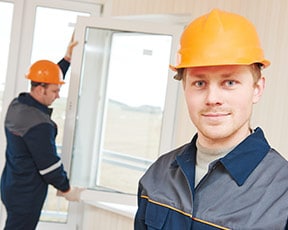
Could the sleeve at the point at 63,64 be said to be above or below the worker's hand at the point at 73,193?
above

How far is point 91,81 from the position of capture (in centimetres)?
307

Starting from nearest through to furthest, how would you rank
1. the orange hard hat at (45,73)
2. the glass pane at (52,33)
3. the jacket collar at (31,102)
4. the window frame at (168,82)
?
the window frame at (168,82), the jacket collar at (31,102), the orange hard hat at (45,73), the glass pane at (52,33)

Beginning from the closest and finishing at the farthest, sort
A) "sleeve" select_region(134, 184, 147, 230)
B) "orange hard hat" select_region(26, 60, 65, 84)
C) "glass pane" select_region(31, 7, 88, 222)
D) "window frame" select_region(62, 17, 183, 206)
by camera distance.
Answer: "sleeve" select_region(134, 184, 147, 230) → "window frame" select_region(62, 17, 183, 206) → "orange hard hat" select_region(26, 60, 65, 84) → "glass pane" select_region(31, 7, 88, 222)

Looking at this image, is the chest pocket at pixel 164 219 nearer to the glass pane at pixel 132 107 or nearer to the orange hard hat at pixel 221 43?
the orange hard hat at pixel 221 43

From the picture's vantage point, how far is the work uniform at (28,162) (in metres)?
2.80

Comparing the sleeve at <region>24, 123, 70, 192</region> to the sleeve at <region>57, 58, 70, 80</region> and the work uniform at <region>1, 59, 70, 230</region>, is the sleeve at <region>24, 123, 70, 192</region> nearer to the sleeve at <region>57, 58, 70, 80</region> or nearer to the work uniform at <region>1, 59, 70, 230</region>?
the work uniform at <region>1, 59, 70, 230</region>

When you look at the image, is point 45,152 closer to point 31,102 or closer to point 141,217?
point 31,102

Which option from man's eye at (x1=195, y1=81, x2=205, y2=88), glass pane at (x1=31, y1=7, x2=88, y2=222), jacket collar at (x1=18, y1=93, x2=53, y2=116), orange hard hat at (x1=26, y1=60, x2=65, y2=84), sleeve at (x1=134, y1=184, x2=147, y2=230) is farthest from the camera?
glass pane at (x1=31, y1=7, x2=88, y2=222)

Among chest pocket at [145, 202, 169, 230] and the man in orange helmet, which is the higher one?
the man in orange helmet

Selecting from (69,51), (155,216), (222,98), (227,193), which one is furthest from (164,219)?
(69,51)

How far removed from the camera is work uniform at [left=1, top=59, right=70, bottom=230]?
2.80 metres

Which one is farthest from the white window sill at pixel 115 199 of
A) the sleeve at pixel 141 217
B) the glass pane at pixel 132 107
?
the sleeve at pixel 141 217

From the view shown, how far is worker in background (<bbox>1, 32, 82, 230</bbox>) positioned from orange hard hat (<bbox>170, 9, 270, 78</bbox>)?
75.5 inches

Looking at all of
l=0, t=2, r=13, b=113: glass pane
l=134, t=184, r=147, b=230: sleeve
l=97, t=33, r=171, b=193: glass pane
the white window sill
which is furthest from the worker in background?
l=134, t=184, r=147, b=230: sleeve
